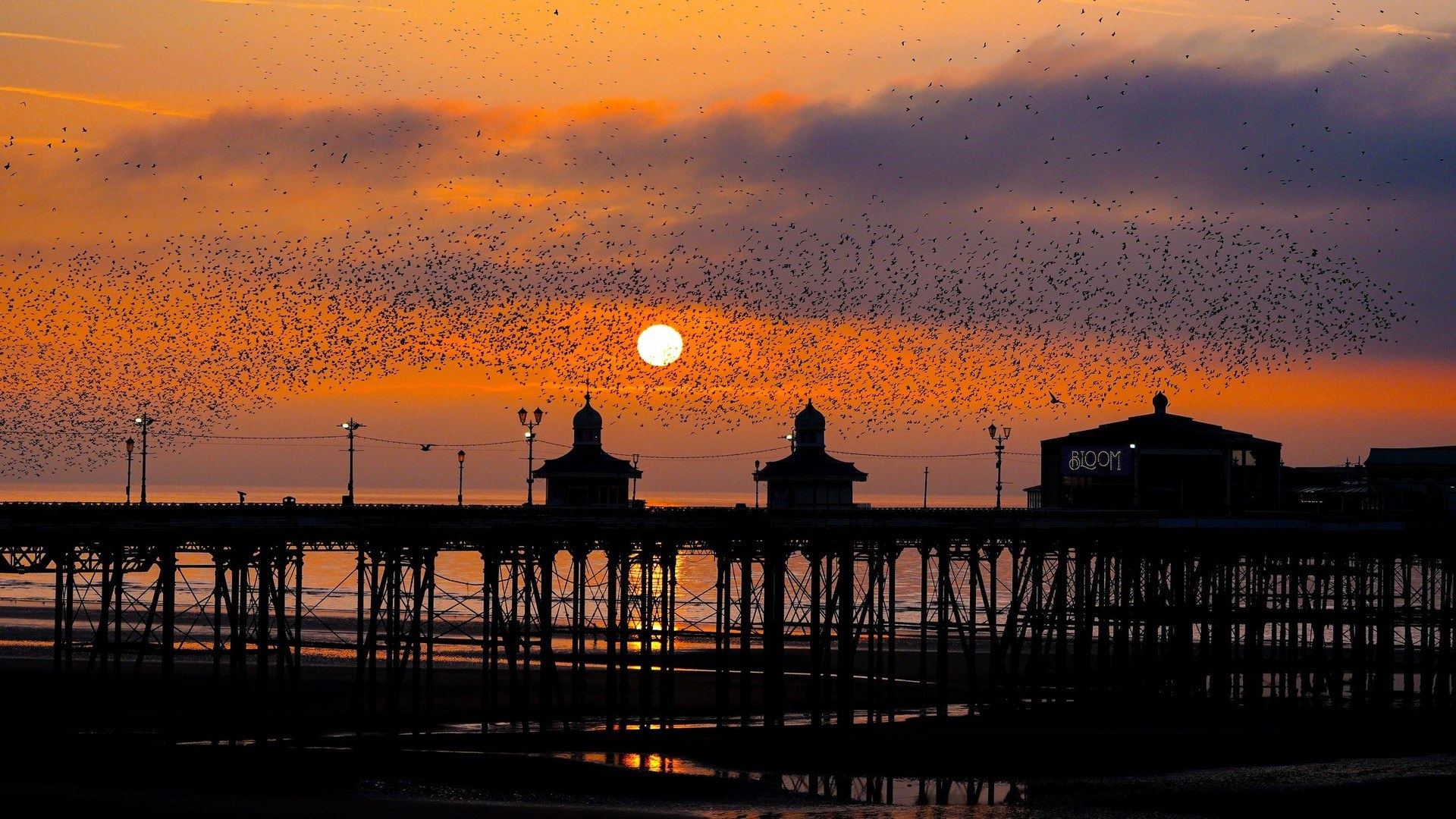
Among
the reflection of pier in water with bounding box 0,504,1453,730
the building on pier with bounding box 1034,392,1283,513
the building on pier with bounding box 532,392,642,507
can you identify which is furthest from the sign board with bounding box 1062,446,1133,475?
the building on pier with bounding box 532,392,642,507

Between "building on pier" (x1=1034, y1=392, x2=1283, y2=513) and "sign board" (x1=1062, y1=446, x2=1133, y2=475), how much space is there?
33mm

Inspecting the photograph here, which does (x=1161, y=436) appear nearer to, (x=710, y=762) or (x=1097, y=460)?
(x=1097, y=460)

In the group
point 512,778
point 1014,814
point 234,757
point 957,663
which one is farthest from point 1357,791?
point 957,663

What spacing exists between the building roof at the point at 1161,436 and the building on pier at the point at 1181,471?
33 mm

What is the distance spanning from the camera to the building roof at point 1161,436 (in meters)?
73.1

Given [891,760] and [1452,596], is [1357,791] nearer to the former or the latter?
[891,760]

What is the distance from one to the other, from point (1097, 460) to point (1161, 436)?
2.99 metres

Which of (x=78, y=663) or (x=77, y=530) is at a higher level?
(x=77, y=530)

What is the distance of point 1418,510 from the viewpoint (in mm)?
70062

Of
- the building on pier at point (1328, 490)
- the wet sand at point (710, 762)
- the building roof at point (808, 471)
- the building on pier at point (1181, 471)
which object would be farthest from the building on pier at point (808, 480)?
the wet sand at point (710, 762)

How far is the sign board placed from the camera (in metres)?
73.2

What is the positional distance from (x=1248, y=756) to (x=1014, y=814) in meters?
10.7

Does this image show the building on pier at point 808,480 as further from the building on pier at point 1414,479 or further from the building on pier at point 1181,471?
the building on pier at point 1414,479

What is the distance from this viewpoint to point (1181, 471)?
73.1 metres
